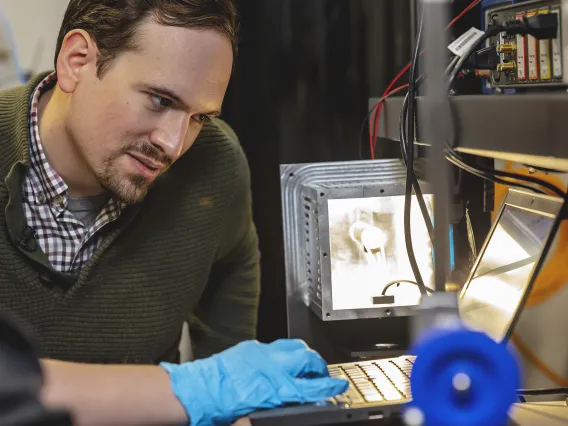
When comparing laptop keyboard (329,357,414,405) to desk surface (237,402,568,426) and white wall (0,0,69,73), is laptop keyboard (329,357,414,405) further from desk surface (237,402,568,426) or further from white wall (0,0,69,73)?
white wall (0,0,69,73)

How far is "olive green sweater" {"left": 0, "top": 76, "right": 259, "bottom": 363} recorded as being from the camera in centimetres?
134

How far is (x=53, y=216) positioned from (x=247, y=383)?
60 cm

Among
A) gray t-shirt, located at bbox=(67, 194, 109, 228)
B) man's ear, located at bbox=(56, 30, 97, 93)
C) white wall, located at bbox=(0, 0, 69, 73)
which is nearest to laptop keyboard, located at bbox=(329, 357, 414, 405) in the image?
gray t-shirt, located at bbox=(67, 194, 109, 228)

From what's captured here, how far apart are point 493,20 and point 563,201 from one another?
32 centimetres

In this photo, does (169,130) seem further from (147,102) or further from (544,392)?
(544,392)

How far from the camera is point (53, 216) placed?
4.50 feet

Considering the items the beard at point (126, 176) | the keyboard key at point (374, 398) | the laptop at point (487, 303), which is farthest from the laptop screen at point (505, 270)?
the beard at point (126, 176)

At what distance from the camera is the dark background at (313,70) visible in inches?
70.3

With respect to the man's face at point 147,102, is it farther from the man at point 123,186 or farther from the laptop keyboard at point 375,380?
the laptop keyboard at point 375,380

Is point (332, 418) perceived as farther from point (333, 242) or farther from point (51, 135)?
point (51, 135)

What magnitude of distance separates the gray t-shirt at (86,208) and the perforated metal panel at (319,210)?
38cm

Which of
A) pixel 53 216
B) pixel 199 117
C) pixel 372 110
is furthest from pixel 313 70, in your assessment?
pixel 53 216

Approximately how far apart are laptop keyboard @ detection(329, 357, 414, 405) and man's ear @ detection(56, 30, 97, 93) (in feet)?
2.34

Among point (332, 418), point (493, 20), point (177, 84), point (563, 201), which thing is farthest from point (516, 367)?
point (177, 84)
